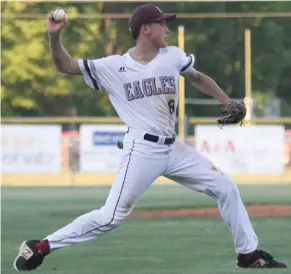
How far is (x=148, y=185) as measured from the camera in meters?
6.85

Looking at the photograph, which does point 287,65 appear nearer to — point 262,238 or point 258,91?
point 258,91

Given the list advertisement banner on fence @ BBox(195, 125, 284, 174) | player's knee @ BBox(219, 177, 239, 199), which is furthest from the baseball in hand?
advertisement banner on fence @ BBox(195, 125, 284, 174)

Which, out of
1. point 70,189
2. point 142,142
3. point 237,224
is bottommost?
point 70,189

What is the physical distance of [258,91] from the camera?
47781 millimetres

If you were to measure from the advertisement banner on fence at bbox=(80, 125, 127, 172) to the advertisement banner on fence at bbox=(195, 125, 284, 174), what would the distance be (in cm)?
214

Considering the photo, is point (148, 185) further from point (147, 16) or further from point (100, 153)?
point (100, 153)

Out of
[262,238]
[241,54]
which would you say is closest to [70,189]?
[262,238]

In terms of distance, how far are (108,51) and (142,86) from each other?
3490cm

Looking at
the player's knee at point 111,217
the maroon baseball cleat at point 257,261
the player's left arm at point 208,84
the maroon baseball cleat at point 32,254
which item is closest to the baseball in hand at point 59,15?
the player's left arm at point 208,84

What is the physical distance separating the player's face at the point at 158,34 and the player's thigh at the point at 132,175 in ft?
2.35

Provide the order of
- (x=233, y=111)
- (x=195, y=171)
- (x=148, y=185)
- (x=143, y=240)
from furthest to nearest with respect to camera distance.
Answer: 1. (x=143, y=240)
2. (x=233, y=111)
3. (x=195, y=171)
4. (x=148, y=185)

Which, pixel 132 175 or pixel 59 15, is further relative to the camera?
pixel 132 175

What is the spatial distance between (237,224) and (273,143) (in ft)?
57.2

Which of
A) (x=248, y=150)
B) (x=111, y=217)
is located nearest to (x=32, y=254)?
(x=111, y=217)
